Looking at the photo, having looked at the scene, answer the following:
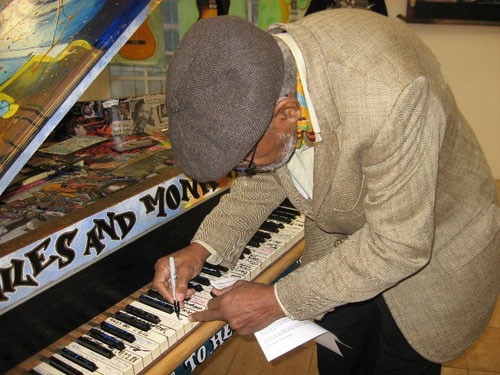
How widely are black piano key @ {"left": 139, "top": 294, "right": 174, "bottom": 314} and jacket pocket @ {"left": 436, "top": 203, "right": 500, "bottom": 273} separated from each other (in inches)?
29.8

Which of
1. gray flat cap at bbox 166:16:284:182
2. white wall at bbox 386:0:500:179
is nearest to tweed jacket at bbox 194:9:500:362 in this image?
gray flat cap at bbox 166:16:284:182

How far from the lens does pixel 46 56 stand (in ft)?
3.43

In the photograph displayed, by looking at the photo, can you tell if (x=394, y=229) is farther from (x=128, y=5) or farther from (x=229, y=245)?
(x=128, y=5)

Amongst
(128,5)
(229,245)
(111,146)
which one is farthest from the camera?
(111,146)

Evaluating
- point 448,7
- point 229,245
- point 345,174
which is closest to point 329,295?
point 345,174

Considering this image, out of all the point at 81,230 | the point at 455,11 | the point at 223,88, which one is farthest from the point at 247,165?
the point at 455,11

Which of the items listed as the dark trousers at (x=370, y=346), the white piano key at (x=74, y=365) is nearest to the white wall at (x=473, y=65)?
the dark trousers at (x=370, y=346)

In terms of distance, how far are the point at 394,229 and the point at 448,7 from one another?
4.08 m

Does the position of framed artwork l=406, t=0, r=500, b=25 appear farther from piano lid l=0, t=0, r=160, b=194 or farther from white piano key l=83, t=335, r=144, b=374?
white piano key l=83, t=335, r=144, b=374

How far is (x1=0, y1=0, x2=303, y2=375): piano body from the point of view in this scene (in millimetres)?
1029

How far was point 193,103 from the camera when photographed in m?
0.88

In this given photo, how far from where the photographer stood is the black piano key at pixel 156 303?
4.50 ft

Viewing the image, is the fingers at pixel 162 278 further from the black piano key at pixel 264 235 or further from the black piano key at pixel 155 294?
the black piano key at pixel 264 235

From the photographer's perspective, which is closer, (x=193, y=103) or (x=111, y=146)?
(x=193, y=103)
